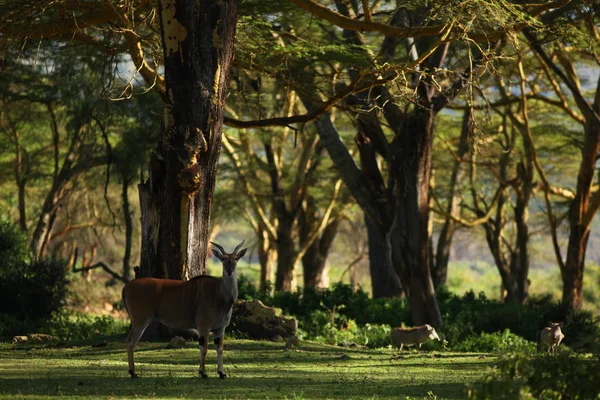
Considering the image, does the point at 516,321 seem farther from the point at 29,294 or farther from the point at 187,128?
the point at 29,294

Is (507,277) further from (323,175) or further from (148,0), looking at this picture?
(148,0)

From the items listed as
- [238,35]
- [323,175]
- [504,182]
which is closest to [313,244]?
→ [323,175]

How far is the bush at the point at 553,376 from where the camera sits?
22.7ft

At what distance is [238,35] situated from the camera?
1709 cm

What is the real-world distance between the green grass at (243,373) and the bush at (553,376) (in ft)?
6.97

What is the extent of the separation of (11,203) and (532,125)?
73.0ft

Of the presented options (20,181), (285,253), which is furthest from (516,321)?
(20,181)

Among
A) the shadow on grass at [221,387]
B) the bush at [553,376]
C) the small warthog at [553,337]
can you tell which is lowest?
the shadow on grass at [221,387]

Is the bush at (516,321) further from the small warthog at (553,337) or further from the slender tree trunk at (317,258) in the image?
the slender tree trunk at (317,258)

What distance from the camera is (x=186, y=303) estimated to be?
1090 cm

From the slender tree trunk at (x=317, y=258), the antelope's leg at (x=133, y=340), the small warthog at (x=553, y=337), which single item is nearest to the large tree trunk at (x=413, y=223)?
the small warthog at (x=553, y=337)

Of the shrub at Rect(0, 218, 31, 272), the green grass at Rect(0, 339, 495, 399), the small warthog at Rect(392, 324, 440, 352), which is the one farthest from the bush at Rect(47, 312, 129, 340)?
the small warthog at Rect(392, 324, 440, 352)

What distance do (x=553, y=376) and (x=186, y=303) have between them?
4847mm

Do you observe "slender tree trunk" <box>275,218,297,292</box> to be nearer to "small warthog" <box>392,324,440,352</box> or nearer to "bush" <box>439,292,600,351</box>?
"bush" <box>439,292,600,351</box>
